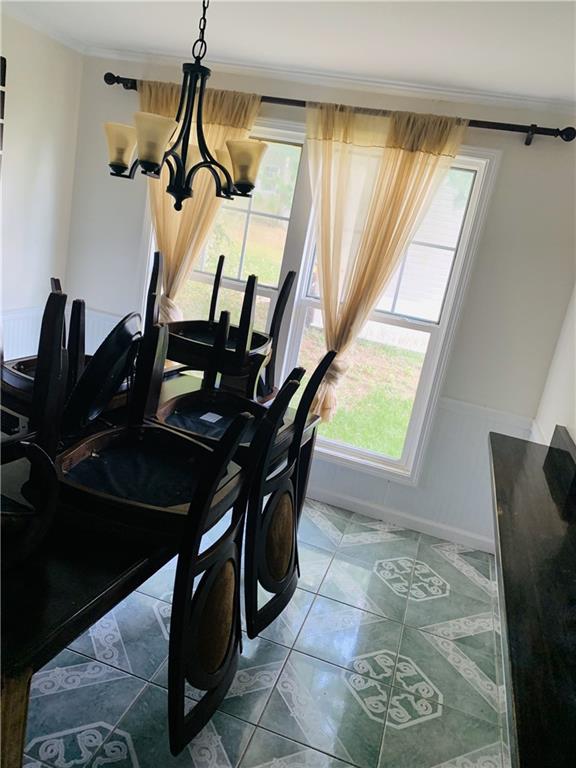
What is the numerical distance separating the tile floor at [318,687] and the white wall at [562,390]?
3.00 ft

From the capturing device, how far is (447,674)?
83.3 inches

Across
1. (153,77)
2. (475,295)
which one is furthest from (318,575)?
(153,77)

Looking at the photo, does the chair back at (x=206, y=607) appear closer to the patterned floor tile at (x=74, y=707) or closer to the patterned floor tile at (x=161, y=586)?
the patterned floor tile at (x=74, y=707)

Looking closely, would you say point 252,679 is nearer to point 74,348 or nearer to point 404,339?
point 74,348

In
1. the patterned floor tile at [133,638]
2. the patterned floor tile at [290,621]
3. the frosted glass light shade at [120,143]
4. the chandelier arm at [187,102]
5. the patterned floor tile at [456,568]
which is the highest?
the chandelier arm at [187,102]

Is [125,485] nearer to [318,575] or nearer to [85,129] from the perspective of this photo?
[318,575]

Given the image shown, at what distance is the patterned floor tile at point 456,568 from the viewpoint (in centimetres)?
270

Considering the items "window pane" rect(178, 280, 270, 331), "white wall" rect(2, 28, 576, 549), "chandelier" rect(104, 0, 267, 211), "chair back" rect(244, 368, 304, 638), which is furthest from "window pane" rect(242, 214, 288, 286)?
"chair back" rect(244, 368, 304, 638)

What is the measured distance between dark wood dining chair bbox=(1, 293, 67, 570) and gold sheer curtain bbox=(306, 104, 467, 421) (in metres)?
1.90

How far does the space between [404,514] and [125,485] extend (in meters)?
2.18

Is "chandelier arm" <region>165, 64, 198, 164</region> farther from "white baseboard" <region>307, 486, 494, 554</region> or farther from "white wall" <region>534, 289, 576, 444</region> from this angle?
"white baseboard" <region>307, 486, 494, 554</region>

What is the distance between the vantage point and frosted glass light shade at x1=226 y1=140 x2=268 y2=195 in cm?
184

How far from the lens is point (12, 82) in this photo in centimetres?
283

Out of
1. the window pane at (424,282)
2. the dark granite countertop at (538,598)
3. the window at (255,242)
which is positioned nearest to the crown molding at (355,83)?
the window at (255,242)
